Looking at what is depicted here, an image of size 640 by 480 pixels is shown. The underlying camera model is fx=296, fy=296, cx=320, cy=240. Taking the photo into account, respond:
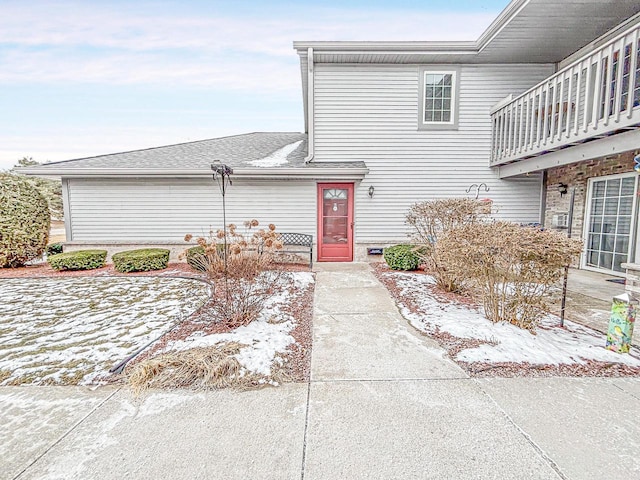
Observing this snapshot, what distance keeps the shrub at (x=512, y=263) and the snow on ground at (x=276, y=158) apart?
5.37 meters

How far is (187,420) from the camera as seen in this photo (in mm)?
2066

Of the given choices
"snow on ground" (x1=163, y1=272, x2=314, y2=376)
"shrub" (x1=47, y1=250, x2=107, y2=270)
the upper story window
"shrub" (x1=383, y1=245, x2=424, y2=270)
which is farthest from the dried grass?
the upper story window

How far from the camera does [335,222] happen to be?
808 centimetres

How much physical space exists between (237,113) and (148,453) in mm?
21578

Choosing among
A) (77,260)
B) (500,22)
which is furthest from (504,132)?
(77,260)

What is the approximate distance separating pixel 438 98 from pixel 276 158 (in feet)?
15.4

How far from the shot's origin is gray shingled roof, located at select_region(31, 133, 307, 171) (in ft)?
24.8

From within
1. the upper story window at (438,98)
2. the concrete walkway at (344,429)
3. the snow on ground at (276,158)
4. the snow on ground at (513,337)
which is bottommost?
the concrete walkway at (344,429)

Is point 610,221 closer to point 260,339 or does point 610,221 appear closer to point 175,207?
point 260,339

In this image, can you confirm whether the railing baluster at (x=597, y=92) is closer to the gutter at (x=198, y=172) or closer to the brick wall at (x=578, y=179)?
the brick wall at (x=578, y=179)

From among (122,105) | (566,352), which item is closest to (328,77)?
(566,352)

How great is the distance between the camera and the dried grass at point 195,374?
2.46 meters

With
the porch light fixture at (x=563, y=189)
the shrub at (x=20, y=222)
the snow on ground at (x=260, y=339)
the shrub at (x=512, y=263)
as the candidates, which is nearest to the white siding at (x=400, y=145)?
the porch light fixture at (x=563, y=189)

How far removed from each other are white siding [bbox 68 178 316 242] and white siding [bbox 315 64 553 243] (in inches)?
60.2
